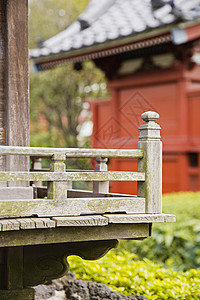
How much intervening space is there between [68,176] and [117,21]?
925 centimetres

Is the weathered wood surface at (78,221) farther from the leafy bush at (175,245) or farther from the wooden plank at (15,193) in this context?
the leafy bush at (175,245)

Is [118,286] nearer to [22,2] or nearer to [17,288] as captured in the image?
[17,288]

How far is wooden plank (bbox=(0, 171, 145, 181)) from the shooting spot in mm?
3409

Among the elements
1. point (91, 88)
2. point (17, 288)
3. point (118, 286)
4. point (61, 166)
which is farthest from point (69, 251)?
point (91, 88)

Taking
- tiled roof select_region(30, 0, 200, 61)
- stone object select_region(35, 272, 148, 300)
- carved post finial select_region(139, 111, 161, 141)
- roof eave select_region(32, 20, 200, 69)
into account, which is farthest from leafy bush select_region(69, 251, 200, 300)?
tiled roof select_region(30, 0, 200, 61)

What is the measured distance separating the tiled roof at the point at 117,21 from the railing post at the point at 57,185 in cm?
687

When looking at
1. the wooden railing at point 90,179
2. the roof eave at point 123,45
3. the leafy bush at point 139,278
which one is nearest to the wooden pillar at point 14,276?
the wooden railing at point 90,179

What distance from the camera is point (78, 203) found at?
3.54m

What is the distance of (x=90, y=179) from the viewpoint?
3596mm

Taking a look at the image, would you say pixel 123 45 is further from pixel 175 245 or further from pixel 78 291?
pixel 78 291

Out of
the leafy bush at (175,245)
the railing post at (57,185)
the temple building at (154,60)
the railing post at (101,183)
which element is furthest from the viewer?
the temple building at (154,60)

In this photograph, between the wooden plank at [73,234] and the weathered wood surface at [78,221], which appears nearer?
the weathered wood surface at [78,221]

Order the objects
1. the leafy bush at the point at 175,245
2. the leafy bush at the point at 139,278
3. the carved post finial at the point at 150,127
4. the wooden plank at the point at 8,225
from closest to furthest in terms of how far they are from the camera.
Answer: the wooden plank at the point at 8,225, the carved post finial at the point at 150,127, the leafy bush at the point at 139,278, the leafy bush at the point at 175,245

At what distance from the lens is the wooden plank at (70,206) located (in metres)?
3.39
